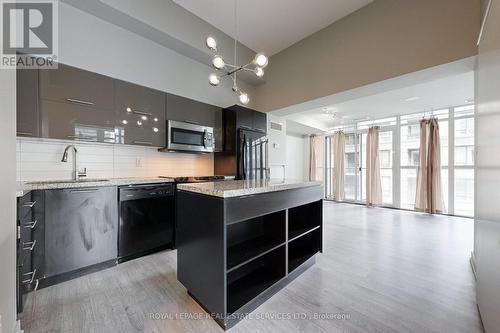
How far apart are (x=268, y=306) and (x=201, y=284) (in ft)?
1.95

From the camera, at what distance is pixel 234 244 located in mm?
1872

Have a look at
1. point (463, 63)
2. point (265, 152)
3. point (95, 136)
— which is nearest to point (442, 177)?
point (463, 63)

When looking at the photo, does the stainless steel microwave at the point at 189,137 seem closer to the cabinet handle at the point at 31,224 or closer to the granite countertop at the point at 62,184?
the granite countertop at the point at 62,184

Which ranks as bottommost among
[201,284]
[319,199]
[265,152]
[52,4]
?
[201,284]

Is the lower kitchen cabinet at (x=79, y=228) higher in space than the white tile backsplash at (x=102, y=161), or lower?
lower

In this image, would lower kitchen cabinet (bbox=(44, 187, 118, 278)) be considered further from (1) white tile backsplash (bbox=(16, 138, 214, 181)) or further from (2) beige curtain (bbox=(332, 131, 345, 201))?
(2) beige curtain (bbox=(332, 131, 345, 201))

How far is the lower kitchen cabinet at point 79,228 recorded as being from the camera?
1.86 metres

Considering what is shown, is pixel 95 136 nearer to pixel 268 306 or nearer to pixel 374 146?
pixel 268 306

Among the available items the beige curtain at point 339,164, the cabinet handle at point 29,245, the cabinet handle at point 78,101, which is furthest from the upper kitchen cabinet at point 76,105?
the beige curtain at point 339,164

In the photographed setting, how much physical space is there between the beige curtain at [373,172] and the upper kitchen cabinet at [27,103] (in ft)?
23.3

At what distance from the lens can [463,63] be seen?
7.17 ft

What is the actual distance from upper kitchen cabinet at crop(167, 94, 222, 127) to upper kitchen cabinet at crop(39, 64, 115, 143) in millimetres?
763

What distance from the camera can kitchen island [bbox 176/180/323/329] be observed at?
1396 mm

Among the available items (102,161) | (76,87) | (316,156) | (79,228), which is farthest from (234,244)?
(316,156)
